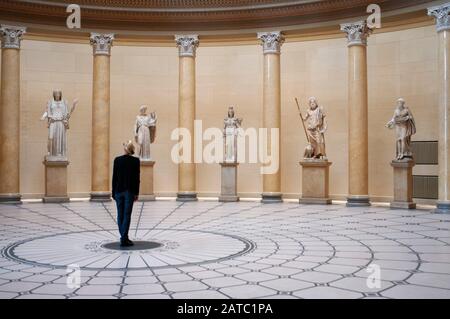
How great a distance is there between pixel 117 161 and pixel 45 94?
1322 centimetres

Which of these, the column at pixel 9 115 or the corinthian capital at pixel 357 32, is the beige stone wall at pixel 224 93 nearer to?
the column at pixel 9 115

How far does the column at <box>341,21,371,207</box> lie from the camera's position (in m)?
17.8

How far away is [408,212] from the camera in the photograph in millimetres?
15242

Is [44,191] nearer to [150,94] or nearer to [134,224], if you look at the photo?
[150,94]

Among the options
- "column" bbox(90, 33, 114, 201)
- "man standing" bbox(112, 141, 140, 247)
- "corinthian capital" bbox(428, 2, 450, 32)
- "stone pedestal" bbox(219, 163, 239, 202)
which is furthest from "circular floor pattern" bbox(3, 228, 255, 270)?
"corinthian capital" bbox(428, 2, 450, 32)

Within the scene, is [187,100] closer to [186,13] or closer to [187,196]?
[186,13]

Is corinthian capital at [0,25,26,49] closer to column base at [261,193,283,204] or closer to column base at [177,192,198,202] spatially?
column base at [177,192,198,202]

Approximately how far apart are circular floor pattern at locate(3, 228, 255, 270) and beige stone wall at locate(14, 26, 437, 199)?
35.2 ft

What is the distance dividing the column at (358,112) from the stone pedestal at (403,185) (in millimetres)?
1370

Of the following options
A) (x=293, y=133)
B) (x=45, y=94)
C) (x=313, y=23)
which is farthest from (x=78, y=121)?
(x=313, y=23)

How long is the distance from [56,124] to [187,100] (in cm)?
517

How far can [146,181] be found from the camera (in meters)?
19.2

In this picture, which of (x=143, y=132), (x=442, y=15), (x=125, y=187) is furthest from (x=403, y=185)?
(x=125, y=187)
